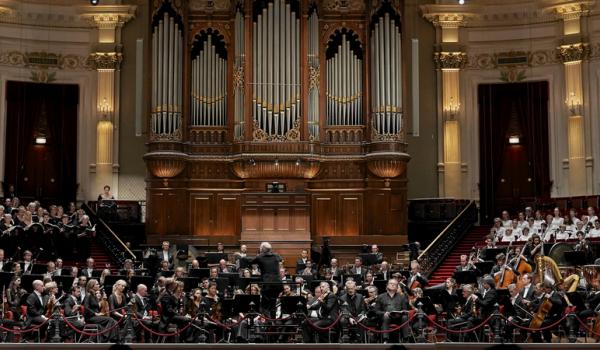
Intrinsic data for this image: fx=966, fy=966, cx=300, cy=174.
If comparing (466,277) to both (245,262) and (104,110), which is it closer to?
(245,262)

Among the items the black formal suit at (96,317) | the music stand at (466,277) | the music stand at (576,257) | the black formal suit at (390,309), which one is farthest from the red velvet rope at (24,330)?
the music stand at (576,257)

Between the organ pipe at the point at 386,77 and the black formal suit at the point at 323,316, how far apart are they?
33.9 ft

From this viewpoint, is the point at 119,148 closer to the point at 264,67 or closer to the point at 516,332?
the point at 264,67

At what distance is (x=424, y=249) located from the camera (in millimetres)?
25609

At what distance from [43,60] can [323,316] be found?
1516 cm

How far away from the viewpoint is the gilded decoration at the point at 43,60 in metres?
27.4

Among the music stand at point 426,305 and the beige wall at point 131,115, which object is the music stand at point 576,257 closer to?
the music stand at point 426,305

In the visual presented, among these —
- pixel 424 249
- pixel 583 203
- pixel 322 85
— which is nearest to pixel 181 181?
pixel 322 85

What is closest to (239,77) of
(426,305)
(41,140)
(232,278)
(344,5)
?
(344,5)

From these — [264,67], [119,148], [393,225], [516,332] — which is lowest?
[516,332]

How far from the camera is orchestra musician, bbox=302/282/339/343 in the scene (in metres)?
15.8

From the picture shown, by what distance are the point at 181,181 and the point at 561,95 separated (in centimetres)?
1096

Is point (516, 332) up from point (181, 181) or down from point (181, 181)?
down

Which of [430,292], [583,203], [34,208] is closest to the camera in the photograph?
[430,292]
